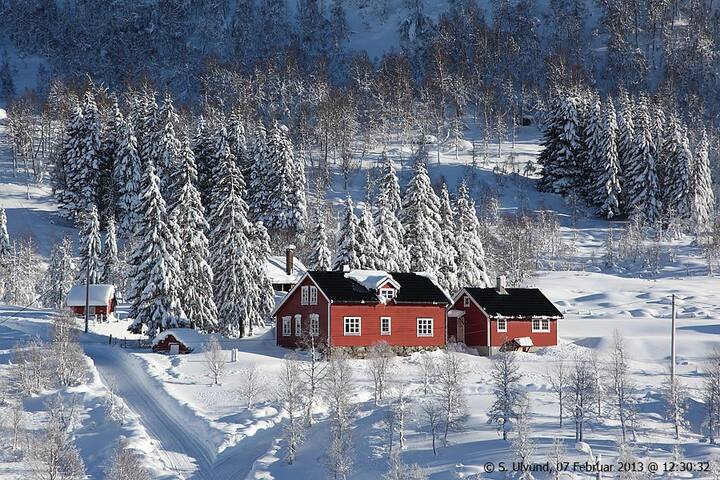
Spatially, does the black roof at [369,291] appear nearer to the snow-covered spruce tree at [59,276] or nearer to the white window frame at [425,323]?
the white window frame at [425,323]

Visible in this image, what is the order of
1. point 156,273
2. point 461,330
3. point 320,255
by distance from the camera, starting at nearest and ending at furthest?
point 156,273 → point 461,330 → point 320,255

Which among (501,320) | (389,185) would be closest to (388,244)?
(389,185)

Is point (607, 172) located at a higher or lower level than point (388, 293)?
higher

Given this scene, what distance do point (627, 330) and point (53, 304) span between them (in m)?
48.2

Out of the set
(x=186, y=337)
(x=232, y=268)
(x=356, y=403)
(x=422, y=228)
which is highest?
(x=422, y=228)

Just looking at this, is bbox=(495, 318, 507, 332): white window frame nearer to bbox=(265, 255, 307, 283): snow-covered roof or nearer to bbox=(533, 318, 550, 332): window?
bbox=(533, 318, 550, 332): window

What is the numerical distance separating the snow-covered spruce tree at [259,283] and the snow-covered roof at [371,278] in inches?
315

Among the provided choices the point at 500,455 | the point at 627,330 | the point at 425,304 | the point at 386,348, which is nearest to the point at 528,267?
the point at 627,330

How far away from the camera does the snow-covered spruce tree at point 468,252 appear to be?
69562mm

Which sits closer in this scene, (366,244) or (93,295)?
(366,244)

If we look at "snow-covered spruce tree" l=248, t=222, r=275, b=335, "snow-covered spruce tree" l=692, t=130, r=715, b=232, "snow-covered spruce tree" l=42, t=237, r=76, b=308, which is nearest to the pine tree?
"snow-covered spruce tree" l=692, t=130, r=715, b=232

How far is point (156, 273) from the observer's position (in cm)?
5812

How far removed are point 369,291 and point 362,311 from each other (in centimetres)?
138

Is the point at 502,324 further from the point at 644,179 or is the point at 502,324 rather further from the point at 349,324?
the point at 644,179
